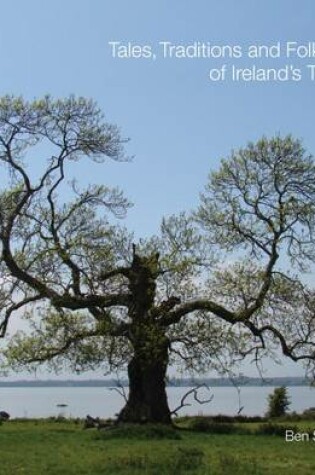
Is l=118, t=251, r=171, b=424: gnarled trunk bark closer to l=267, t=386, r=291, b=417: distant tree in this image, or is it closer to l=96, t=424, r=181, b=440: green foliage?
l=96, t=424, r=181, b=440: green foliage

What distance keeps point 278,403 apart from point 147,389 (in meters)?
15.1

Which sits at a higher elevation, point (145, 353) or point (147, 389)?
point (145, 353)

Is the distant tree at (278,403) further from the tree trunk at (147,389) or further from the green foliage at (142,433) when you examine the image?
the green foliage at (142,433)

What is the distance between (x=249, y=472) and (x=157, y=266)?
56.2 feet

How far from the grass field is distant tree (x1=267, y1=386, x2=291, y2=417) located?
1298cm

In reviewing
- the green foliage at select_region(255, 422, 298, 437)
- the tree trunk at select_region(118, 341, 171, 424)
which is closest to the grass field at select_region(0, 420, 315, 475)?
the green foliage at select_region(255, 422, 298, 437)

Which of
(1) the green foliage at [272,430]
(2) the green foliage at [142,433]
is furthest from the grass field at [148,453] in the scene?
(1) the green foliage at [272,430]

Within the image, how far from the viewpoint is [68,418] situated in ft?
136

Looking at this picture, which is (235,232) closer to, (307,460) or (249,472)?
(307,460)

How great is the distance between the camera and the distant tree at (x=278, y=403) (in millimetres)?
45562

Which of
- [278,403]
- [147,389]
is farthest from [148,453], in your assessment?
[278,403]

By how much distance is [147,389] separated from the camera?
110 feet

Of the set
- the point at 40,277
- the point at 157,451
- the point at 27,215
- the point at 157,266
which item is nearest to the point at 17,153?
the point at 27,215

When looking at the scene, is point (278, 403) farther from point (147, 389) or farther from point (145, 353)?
point (145, 353)
